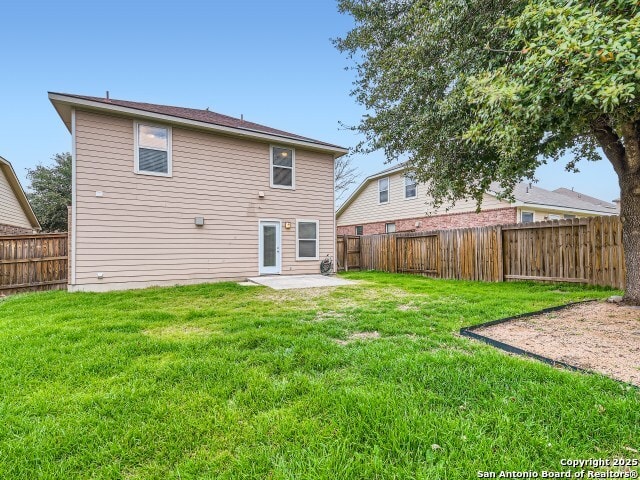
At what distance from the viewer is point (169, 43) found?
1324 cm

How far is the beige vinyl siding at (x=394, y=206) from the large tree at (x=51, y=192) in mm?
17633

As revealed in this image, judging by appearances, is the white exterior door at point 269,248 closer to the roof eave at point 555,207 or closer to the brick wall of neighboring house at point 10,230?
the roof eave at point 555,207

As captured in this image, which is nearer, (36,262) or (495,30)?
(495,30)

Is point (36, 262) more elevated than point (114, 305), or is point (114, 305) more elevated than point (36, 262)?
point (36, 262)

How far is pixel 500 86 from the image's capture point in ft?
11.2

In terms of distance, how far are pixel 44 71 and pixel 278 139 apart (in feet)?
43.8

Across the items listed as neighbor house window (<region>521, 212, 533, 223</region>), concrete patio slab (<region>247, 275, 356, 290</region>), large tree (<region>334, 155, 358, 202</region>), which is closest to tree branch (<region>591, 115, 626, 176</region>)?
concrete patio slab (<region>247, 275, 356, 290</region>)

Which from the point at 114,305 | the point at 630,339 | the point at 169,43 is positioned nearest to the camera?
the point at 630,339

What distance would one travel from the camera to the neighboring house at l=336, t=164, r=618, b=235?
13.8 m

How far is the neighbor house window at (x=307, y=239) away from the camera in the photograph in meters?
10.6

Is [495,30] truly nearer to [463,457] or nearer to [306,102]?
[463,457]

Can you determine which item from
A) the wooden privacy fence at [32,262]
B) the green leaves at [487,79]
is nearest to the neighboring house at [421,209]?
the green leaves at [487,79]

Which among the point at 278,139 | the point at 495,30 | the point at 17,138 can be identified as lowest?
the point at 495,30

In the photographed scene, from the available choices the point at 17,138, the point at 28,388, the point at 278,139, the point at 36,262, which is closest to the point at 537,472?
the point at 28,388
